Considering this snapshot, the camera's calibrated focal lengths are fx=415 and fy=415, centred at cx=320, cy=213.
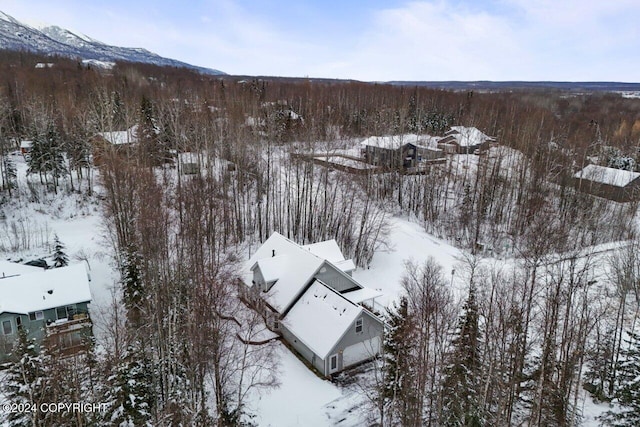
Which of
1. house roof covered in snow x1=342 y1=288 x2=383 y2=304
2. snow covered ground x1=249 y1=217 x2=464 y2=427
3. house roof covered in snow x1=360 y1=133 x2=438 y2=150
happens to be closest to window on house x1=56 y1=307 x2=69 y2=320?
snow covered ground x1=249 y1=217 x2=464 y2=427

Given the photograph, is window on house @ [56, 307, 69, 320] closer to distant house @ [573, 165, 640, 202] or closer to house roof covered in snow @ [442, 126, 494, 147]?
distant house @ [573, 165, 640, 202]

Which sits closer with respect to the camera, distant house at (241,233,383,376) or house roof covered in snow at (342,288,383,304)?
distant house at (241,233,383,376)

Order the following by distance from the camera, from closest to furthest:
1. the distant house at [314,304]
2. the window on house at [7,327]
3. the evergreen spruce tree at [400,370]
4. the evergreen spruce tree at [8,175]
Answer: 1. the evergreen spruce tree at [400,370]
2. the window on house at [7,327]
3. the distant house at [314,304]
4. the evergreen spruce tree at [8,175]

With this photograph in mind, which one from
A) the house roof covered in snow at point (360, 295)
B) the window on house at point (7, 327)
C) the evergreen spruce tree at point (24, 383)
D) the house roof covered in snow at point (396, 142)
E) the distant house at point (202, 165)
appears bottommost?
the window on house at point (7, 327)

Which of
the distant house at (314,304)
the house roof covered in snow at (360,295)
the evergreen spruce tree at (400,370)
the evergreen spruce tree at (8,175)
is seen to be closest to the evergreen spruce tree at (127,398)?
the distant house at (314,304)

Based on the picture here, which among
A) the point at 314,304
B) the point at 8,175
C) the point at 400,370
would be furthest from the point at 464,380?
the point at 8,175

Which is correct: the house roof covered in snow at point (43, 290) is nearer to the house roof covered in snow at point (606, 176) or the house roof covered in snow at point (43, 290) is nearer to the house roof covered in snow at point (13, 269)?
the house roof covered in snow at point (13, 269)
